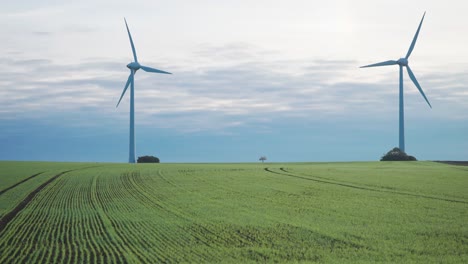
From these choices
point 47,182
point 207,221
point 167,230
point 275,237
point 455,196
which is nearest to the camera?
point 275,237

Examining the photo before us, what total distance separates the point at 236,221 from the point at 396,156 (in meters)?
68.1

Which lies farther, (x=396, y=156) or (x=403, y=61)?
(x=396, y=156)

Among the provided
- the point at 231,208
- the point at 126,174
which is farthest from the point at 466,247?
the point at 126,174

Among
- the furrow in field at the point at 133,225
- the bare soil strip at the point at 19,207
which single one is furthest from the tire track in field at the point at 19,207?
the furrow in field at the point at 133,225

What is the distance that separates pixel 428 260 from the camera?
1766cm

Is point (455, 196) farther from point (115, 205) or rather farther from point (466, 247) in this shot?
point (115, 205)

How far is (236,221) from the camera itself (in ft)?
83.7

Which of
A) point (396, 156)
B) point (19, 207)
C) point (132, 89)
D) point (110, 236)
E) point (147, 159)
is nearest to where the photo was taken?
point (110, 236)

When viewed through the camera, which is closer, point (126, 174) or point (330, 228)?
point (330, 228)

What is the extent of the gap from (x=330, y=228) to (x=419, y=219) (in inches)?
187

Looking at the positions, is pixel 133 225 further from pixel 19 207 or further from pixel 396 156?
pixel 396 156

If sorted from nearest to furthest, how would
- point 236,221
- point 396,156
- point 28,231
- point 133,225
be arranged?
point 28,231, point 133,225, point 236,221, point 396,156

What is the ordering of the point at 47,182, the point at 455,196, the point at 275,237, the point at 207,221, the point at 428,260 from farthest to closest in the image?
the point at 47,182
the point at 455,196
the point at 207,221
the point at 275,237
the point at 428,260

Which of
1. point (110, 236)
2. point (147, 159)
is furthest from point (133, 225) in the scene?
point (147, 159)
